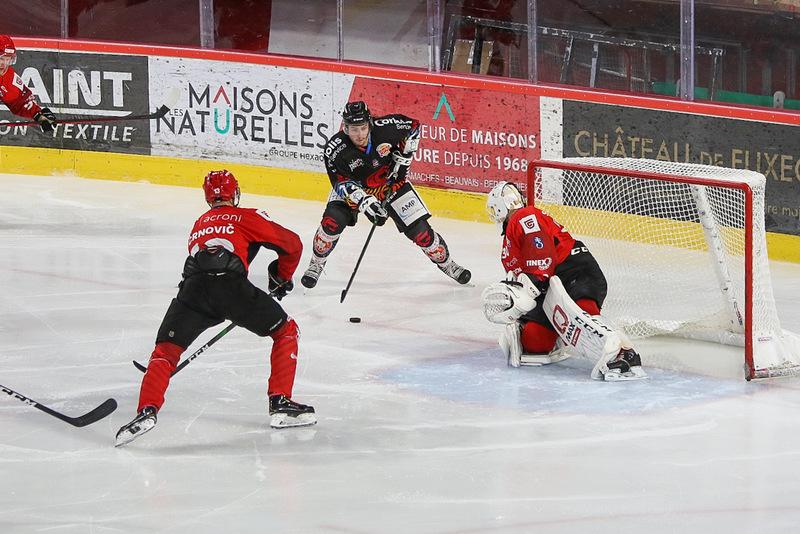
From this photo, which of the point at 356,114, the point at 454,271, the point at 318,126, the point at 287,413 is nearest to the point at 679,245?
the point at 454,271

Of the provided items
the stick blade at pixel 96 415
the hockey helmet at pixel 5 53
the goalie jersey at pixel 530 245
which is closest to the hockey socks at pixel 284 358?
the stick blade at pixel 96 415

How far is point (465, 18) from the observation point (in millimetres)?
9461

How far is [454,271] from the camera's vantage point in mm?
7625

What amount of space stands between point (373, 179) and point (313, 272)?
604 millimetres

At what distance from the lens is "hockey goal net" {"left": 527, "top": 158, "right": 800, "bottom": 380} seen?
593 centimetres

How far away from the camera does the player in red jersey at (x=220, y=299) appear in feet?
16.6

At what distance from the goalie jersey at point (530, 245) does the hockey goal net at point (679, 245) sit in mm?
639

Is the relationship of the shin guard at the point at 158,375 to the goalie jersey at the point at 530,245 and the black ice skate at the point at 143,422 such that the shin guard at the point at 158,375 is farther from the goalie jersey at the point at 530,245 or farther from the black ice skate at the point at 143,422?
the goalie jersey at the point at 530,245

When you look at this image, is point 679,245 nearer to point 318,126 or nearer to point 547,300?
point 547,300

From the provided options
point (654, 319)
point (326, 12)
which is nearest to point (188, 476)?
point (654, 319)

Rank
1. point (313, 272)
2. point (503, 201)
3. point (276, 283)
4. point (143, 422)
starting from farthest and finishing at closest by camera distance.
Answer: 1. point (313, 272)
2. point (503, 201)
3. point (276, 283)
4. point (143, 422)

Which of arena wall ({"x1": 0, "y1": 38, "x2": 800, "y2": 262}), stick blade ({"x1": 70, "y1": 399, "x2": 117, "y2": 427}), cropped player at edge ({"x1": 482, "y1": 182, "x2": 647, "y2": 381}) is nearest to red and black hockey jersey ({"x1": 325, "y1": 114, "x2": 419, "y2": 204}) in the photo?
cropped player at edge ({"x1": 482, "y1": 182, "x2": 647, "y2": 381})

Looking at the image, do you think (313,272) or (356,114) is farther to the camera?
(313,272)

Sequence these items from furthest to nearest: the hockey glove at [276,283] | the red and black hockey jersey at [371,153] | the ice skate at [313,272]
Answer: the ice skate at [313,272] < the red and black hockey jersey at [371,153] < the hockey glove at [276,283]
